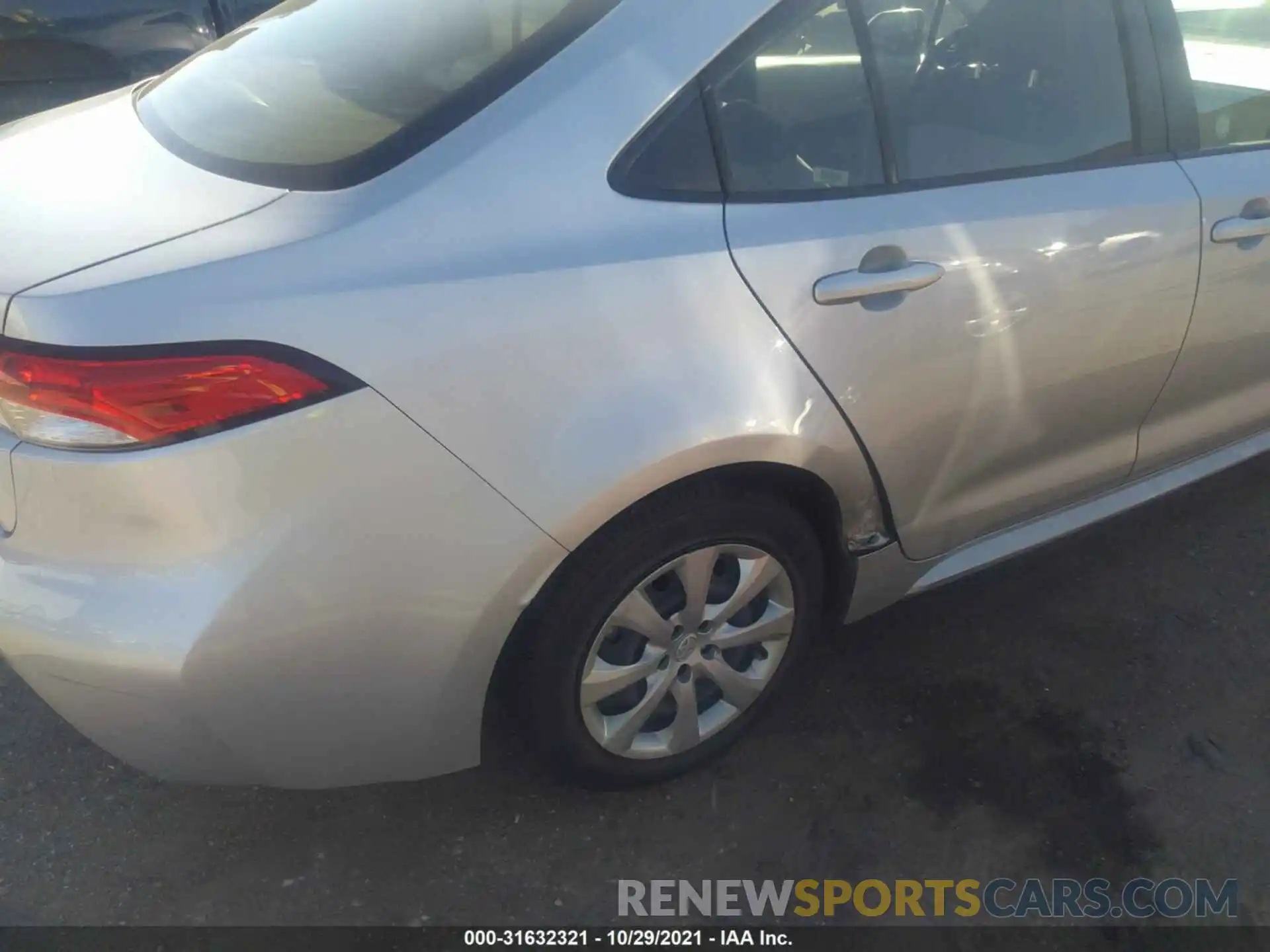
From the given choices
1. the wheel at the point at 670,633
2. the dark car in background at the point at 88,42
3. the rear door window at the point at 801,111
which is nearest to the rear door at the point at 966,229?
the rear door window at the point at 801,111

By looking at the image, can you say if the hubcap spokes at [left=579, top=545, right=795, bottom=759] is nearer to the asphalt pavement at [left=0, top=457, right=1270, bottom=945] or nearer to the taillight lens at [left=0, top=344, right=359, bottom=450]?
the asphalt pavement at [left=0, top=457, right=1270, bottom=945]

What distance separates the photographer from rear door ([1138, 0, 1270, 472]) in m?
2.26

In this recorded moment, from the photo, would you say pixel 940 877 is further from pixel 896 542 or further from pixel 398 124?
pixel 398 124

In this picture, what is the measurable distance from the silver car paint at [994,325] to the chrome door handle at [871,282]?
0.01 metres

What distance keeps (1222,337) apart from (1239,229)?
10.2 inches

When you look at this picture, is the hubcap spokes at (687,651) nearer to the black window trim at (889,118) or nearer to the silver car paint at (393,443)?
the silver car paint at (393,443)

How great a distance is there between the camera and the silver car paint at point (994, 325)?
1.81 metres

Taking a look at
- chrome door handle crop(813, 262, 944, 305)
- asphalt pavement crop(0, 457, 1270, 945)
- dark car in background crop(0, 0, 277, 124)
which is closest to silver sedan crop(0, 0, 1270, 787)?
chrome door handle crop(813, 262, 944, 305)

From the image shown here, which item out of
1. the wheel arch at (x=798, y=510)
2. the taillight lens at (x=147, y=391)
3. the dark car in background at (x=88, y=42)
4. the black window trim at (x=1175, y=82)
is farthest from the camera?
the dark car in background at (x=88, y=42)

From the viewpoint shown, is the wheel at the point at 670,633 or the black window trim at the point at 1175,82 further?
the black window trim at the point at 1175,82

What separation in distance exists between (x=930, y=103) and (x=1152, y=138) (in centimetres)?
59

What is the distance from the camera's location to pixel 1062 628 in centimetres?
264

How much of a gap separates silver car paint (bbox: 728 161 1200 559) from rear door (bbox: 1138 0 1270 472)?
88mm

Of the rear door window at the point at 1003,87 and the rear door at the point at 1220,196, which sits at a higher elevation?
the rear door window at the point at 1003,87
